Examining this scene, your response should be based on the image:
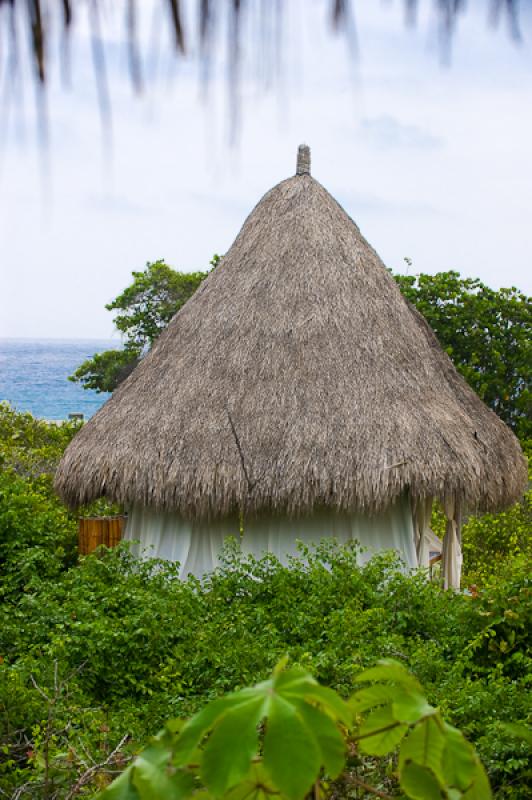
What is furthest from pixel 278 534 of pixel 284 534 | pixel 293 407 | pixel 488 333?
pixel 488 333

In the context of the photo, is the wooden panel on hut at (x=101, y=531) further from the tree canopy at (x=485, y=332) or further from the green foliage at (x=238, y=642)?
the tree canopy at (x=485, y=332)

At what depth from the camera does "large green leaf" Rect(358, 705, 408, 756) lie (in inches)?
47.3

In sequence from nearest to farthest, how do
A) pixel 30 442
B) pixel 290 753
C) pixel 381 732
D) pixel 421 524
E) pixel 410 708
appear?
pixel 290 753, pixel 410 708, pixel 381 732, pixel 421 524, pixel 30 442

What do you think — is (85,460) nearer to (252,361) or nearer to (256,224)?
(252,361)

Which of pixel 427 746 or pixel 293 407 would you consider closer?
pixel 427 746

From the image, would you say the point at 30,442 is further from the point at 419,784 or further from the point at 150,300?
the point at 419,784

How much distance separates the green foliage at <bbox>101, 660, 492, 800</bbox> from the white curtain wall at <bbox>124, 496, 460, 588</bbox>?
18.1ft

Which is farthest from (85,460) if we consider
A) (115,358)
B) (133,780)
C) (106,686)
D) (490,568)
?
(115,358)

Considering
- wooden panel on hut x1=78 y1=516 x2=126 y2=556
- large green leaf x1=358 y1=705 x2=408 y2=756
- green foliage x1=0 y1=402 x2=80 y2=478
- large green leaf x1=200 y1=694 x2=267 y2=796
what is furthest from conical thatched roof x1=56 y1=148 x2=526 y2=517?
large green leaf x1=200 y1=694 x2=267 y2=796

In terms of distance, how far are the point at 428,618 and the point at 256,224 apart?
439cm

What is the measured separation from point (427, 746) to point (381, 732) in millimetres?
113

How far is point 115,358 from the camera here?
16859 millimetres

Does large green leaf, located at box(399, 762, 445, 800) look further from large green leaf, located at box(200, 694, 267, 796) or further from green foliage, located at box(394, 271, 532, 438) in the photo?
green foliage, located at box(394, 271, 532, 438)

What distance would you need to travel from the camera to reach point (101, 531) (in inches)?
306
